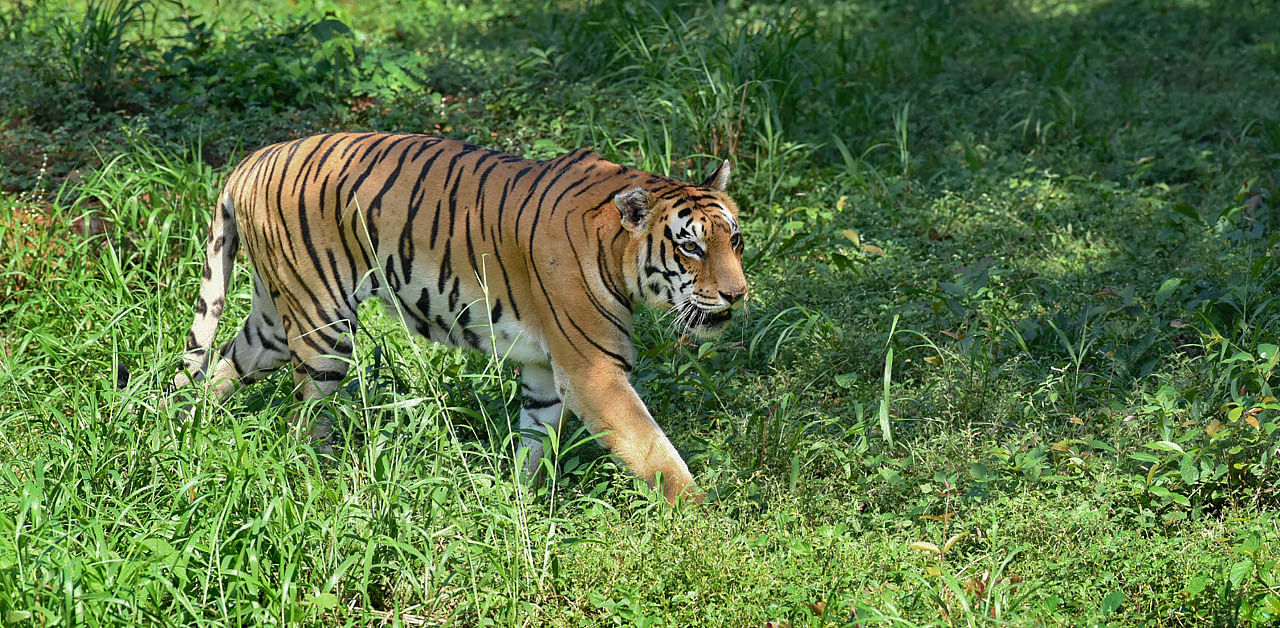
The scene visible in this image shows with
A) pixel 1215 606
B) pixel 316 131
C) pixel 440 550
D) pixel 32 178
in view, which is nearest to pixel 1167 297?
pixel 1215 606

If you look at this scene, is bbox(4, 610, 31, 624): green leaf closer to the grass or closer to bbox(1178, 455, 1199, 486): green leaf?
the grass

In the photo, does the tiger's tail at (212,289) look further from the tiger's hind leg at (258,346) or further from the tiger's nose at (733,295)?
the tiger's nose at (733,295)

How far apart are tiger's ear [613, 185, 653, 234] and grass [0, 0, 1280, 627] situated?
680 mm

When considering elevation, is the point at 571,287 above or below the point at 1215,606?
above

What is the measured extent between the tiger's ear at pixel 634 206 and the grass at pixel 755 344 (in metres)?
0.68

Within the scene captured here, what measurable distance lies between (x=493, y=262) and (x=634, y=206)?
1.79 feet

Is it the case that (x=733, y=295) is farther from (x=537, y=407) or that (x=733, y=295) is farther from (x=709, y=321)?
(x=537, y=407)

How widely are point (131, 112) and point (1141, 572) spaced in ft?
18.3

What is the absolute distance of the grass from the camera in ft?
10.8

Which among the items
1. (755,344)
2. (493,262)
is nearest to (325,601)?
(493,262)

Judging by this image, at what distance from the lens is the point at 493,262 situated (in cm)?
410

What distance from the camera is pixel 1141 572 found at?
3396 millimetres

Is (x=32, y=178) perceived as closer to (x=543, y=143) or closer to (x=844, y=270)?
(x=543, y=143)

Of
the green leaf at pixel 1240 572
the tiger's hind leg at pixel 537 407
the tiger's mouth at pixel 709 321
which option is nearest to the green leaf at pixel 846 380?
the tiger's mouth at pixel 709 321
